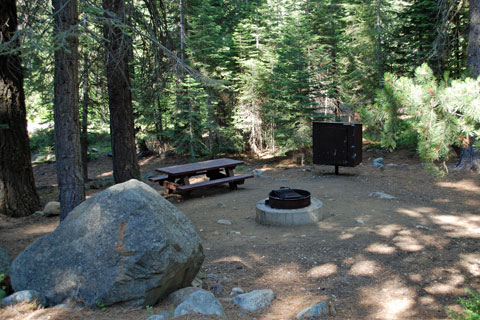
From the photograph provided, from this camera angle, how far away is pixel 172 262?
13.0 ft

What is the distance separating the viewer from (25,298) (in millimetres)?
3662

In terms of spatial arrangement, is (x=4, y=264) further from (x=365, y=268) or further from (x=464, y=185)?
(x=464, y=185)

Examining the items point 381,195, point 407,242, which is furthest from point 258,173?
point 407,242

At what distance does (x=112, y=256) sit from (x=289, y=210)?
4499mm

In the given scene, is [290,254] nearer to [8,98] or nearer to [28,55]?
[28,55]

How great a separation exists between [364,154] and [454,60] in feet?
15.7

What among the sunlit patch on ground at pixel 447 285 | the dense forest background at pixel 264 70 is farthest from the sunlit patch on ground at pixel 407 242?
the dense forest background at pixel 264 70

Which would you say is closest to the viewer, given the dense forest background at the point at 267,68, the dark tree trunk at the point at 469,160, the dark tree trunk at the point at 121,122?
the dark tree trunk at the point at 121,122

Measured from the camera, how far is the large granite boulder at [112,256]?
12.4 feet

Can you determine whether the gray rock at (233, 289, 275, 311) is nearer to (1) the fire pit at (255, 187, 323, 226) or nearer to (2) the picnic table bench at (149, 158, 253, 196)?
(1) the fire pit at (255, 187, 323, 226)

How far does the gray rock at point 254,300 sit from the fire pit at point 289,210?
3145 millimetres

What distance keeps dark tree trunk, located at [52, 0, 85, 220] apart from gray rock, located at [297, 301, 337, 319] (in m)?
4.45

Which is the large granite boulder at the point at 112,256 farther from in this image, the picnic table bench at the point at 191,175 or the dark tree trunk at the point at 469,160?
the dark tree trunk at the point at 469,160

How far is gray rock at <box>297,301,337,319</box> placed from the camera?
3895 millimetres
